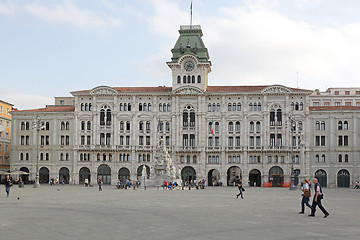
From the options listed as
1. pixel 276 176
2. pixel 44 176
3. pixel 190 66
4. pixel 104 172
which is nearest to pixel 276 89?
pixel 276 176

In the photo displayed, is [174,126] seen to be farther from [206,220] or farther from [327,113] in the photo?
[206,220]

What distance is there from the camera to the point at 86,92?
84125 millimetres

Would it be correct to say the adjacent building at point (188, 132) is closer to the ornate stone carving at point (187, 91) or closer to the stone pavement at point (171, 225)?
the ornate stone carving at point (187, 91)

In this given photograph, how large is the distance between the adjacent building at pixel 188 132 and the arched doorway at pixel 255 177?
18cm

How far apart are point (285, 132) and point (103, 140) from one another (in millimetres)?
32241

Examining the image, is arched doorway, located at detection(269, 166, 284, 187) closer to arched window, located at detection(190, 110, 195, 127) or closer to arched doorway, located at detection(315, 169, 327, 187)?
arched doorway, located at detection(315, 169, 327, 187)

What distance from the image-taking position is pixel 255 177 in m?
82.2

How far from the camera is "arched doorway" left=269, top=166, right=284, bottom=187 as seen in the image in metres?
79.9

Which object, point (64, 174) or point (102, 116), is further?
point (64, 174)

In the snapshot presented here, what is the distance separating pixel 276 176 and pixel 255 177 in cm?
391

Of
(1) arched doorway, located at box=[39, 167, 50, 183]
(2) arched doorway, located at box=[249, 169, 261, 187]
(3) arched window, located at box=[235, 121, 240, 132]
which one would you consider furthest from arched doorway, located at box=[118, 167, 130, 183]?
(2) arched doorway, located at box=[249, 169, 261, 187]

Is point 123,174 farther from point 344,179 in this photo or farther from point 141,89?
point 344,179

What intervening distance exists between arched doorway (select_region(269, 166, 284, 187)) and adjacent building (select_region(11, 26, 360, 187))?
171 millimetres

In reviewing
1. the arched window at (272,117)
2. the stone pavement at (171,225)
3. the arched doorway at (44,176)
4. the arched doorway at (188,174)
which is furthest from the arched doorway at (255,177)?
the stone pavement at (171,225)
